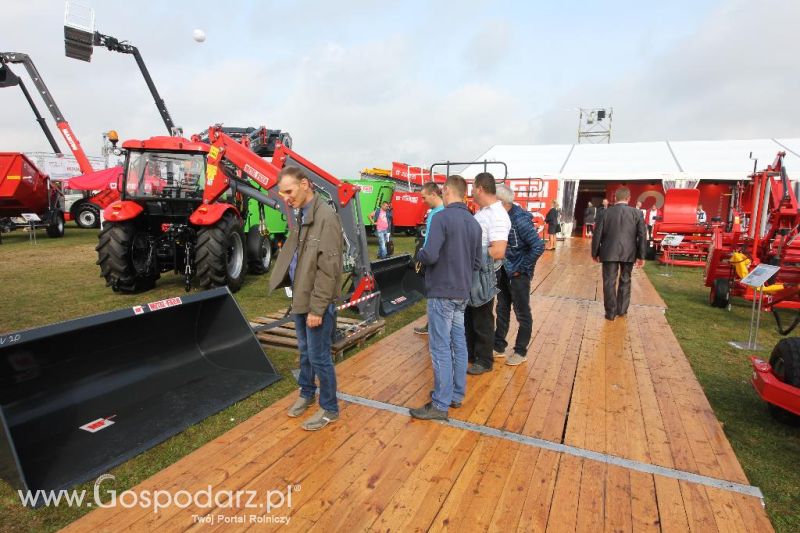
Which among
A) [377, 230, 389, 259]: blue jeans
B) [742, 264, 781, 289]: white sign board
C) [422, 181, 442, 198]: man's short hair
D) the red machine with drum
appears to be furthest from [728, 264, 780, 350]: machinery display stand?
[377, 230, 389, 259]: blue jeans

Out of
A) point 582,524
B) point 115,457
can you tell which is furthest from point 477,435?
point 115,457

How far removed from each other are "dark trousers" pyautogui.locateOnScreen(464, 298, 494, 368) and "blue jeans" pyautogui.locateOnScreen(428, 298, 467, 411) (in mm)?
768

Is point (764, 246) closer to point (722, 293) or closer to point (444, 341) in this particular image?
point (722, 293)

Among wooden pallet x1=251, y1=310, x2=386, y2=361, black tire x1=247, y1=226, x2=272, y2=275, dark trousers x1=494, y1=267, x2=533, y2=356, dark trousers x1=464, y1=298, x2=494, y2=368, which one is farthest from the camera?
black tire x1=247, y1=226, x2=272, y2=275

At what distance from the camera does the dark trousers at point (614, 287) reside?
6094 mm

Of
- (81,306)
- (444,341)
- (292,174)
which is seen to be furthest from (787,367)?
(81,306)

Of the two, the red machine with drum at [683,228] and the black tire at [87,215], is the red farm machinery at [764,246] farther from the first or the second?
the black tire at [87,215]

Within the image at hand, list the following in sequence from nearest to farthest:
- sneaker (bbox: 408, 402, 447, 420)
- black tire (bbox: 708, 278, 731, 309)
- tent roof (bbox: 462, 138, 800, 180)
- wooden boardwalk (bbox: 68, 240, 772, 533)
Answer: wooden boardwalk (bbox: 68, 240, 772, 533), sneaker (bbox: 408, 402, 447, 420), black tire (bbox: 708, 278, 731, 309), tent roof (bbox: 462, 138, 800, 180)

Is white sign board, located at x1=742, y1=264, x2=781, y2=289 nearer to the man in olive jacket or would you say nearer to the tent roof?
the man in olive jacket

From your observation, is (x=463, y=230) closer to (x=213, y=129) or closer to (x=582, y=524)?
(x=582, y=524)

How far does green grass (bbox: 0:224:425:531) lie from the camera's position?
2421mm

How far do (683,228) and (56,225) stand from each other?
20.4 m

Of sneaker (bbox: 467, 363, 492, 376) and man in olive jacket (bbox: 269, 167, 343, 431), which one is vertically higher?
man in olive jacket (bbox: 269, 167, 343, 431)

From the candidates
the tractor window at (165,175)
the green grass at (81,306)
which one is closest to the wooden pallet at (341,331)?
the green grass at (81,306)
